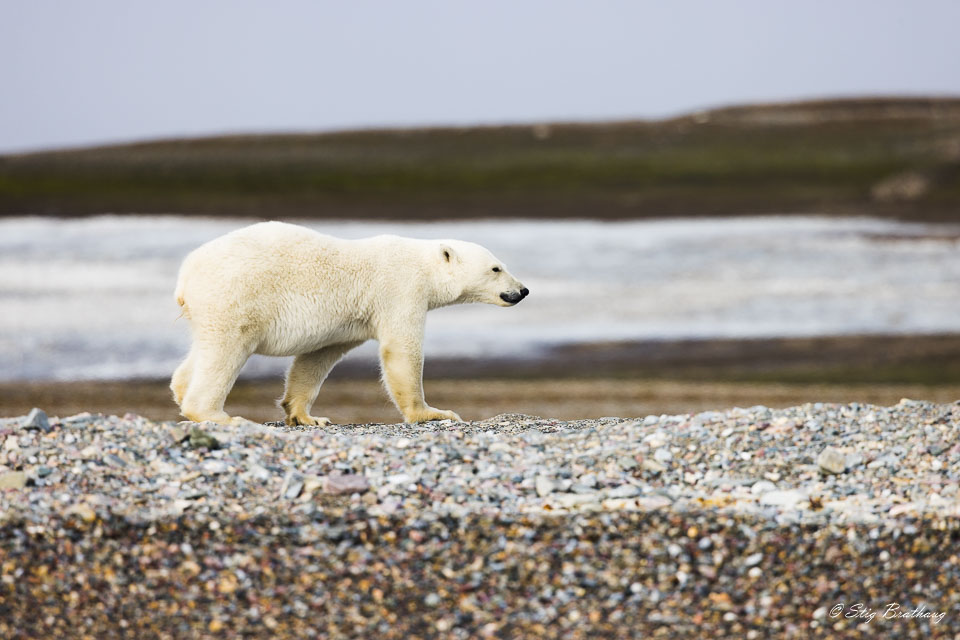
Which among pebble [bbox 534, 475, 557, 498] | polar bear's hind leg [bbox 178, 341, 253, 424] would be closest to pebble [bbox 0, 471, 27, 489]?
polar bear's hind leg [bbox 178, 341, 253, 424]

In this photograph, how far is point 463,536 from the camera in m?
5.11

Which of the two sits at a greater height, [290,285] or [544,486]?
[290,285]

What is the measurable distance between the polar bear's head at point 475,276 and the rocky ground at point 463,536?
2.13 meters

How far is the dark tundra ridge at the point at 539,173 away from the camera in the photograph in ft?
89.5

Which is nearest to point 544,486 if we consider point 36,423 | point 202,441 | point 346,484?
point 346,484

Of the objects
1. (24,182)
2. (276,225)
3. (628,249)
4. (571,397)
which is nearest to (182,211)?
(24,182)

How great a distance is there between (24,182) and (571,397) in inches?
866

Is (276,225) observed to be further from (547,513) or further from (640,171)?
(640,171)

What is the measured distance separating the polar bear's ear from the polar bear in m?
0.01

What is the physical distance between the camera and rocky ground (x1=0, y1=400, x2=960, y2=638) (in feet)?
15.3

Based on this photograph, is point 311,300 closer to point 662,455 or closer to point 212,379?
point 212,379

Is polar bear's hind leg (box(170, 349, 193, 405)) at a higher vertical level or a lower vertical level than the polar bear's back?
lower

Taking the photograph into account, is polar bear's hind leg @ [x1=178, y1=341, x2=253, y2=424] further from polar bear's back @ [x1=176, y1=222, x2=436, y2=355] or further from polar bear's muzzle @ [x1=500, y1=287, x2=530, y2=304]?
polar bear's muzzle @ [x1=500, y1=287, x2=530, y2=304]

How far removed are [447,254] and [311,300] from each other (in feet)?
4.09
